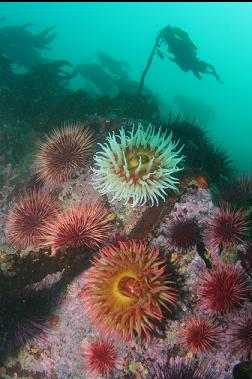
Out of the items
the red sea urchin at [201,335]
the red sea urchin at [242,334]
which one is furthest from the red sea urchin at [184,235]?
the red sea urchin at [242,334]

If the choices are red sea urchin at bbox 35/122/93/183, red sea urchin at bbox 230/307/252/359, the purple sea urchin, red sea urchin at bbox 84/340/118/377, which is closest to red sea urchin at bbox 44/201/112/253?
the purple sea urchin

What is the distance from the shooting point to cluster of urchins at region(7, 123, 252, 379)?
16.0 ft

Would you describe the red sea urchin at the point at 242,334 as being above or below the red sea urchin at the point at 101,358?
above

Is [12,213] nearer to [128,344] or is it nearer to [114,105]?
[128,344]

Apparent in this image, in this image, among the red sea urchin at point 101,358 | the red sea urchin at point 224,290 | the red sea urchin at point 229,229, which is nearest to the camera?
the red sea urchin at point 224,290

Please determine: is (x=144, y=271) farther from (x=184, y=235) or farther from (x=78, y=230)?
(x=78, y=230)

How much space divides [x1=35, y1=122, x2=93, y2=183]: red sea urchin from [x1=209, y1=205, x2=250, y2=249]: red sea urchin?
11.4ft

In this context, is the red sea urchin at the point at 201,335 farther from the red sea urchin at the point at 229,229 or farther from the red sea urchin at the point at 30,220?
the red sea urchin at the point at 30,220

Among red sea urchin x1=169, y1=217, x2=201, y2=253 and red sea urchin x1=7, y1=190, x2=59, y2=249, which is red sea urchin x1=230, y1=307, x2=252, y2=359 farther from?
red sea urchin x1=7, y1=190, x2=59, y2=249

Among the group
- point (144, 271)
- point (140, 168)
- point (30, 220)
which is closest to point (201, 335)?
point (144, 271)

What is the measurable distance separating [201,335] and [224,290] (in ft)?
2.42

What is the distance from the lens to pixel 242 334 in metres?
4.92

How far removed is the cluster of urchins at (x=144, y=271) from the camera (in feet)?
16.0

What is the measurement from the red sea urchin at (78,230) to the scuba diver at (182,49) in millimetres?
11167
